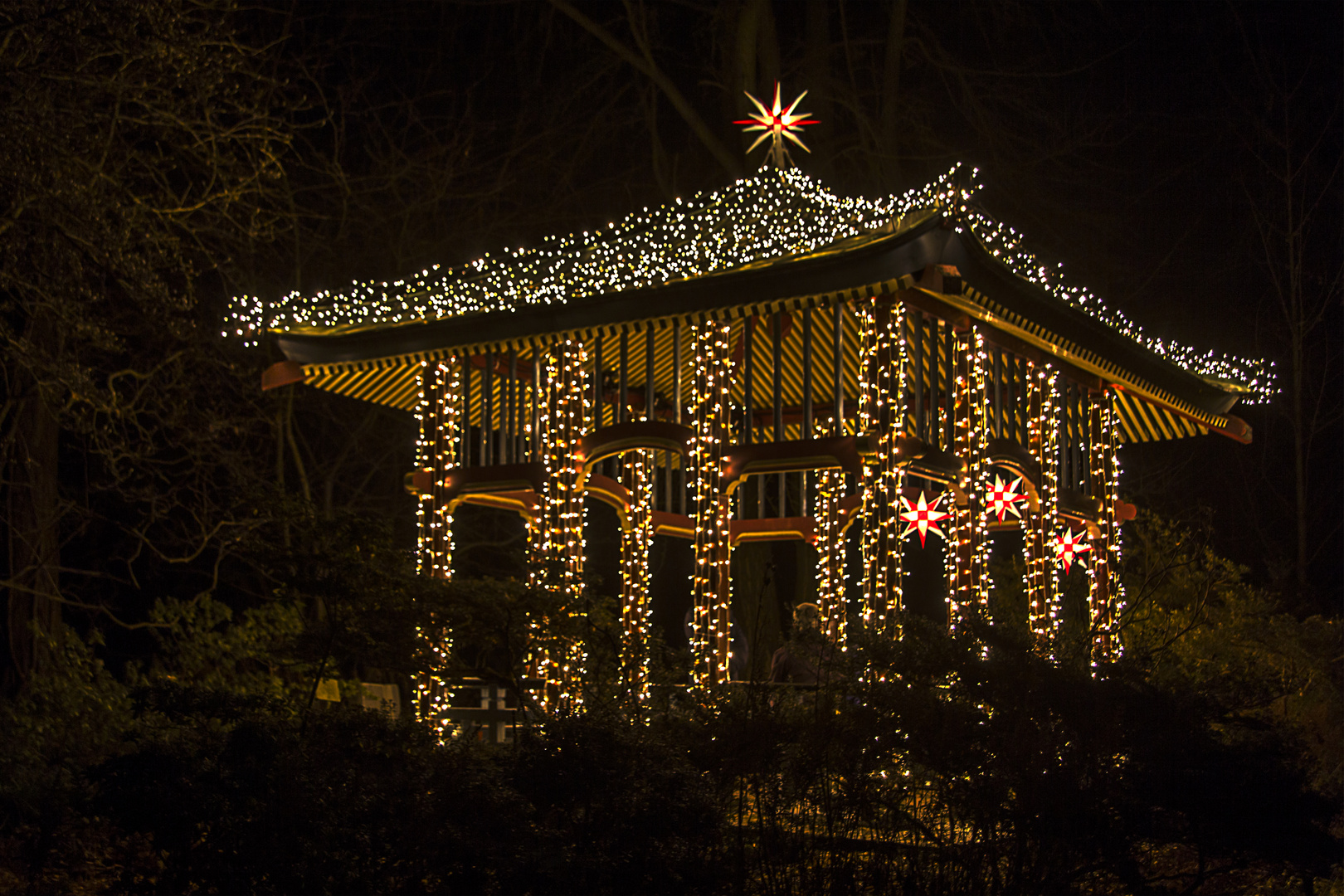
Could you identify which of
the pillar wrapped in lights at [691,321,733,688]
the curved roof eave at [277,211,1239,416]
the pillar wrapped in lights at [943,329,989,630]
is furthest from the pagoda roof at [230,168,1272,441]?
the pillar wrapped in lights at [691,321,733,688]

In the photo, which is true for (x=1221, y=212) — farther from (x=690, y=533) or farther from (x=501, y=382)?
(x=501, y=382)

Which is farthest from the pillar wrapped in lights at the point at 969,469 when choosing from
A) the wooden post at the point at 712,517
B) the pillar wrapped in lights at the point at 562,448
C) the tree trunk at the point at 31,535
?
the tree trunk at the point at 31,535

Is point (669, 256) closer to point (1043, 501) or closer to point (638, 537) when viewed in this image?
point (638, 537)

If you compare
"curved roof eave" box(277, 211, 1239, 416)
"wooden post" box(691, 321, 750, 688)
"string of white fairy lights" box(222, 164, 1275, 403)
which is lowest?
"wooden post" box(691, 321, 750, 688)

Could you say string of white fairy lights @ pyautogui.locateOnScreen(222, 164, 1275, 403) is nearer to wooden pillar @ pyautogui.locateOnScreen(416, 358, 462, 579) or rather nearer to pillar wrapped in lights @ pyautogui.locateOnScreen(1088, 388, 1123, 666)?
wooden pillar @ pyautogui.locateOnScreen(416, 358, 462, 579)

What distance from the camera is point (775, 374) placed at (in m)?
11.9

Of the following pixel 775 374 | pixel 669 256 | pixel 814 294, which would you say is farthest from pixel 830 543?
pixel 814 294

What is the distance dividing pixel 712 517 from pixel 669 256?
244cm

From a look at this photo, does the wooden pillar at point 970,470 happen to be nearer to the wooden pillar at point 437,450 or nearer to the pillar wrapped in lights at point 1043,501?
the pillar wrapped in lights at point 1043,501

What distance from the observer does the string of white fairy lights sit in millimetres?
11688

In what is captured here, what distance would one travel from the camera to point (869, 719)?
5.77m

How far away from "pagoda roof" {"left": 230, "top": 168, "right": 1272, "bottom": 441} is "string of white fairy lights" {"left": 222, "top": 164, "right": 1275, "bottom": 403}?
2cm

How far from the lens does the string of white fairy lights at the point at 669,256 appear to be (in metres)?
11.7

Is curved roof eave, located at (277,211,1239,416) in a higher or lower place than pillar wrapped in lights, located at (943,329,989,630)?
higher
